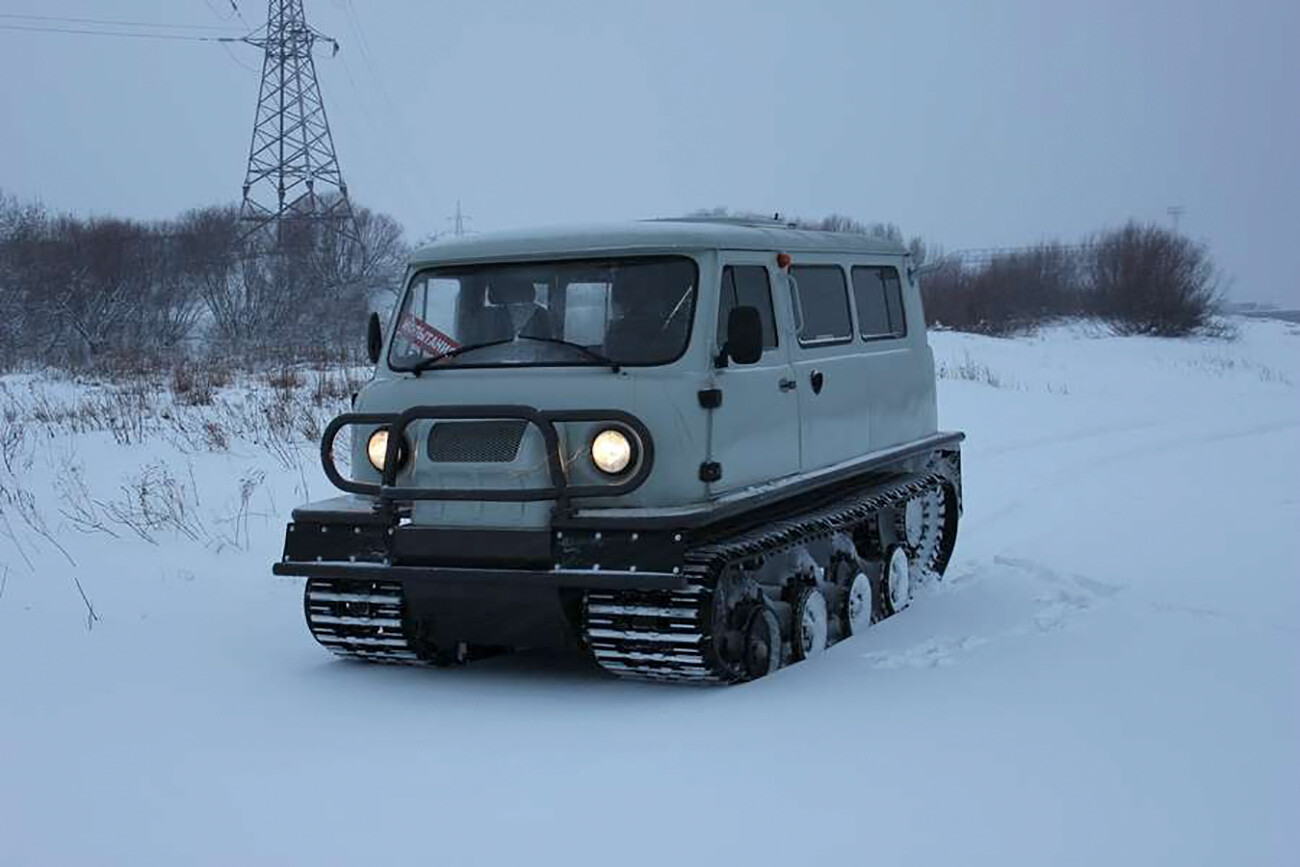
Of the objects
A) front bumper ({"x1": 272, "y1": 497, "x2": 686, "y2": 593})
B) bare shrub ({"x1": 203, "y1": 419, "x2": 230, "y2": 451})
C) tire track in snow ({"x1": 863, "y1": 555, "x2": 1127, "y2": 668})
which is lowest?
tire track in snow ({"x1": 863, "y1": 555, "x2": 1127, "y2": 668})

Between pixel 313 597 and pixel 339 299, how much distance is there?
28267 mm

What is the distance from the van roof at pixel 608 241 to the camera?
Answer: 25.1 feet

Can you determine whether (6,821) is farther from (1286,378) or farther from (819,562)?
(1286,378)

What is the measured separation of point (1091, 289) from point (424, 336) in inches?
2015

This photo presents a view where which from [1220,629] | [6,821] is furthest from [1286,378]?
[6,821]

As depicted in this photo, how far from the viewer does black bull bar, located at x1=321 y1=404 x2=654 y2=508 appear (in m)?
6.87

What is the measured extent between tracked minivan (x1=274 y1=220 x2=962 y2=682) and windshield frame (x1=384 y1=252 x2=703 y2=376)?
0.01 m

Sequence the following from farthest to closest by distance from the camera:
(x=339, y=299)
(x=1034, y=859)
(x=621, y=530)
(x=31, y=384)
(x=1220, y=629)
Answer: (x=339, y=299) → (x=31, y=384) → (x=1220, y=629) → (x=621, y=530) → (x=1034, y=859)

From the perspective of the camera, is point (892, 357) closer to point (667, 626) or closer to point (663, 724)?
point (667, 626)

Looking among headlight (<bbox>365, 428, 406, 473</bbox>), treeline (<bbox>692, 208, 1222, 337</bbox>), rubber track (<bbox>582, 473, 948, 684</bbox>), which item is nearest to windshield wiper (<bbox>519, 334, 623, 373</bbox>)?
headlight (<bbox>365, 428, 406, 473</bbox>)

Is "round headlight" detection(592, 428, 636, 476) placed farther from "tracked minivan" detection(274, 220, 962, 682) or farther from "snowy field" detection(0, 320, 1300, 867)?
"snowy field" detection(0, 320, 1300, 867)

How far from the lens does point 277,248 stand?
3638 centimetres

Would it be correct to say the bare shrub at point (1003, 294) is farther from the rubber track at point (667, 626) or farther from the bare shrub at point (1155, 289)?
the rubber track at point (667, 626)

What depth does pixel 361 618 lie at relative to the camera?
7.57m
